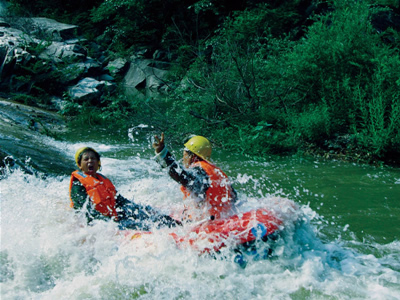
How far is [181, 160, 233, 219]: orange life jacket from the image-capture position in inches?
162

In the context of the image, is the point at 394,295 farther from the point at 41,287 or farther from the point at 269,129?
the point at 269,129

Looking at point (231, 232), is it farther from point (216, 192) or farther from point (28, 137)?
point (28, 137)

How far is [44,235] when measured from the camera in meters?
4.33

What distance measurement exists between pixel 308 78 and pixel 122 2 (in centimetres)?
1592

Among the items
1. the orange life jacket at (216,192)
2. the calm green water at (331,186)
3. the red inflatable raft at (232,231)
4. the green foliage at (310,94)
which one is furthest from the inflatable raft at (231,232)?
the green foliage at (310,94)

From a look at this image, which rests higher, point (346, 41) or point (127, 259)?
point (346, 41)

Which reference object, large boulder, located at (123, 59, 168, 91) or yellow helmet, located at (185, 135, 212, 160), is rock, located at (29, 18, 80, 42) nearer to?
large boulder, located at (123, 59, 168, 91)

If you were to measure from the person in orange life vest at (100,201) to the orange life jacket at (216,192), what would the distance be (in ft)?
1.91

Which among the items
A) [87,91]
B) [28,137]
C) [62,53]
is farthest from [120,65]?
[28,137]

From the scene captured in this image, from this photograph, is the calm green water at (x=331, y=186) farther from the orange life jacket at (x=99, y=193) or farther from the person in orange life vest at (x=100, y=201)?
the orange life jacket at (x=99, y=193)

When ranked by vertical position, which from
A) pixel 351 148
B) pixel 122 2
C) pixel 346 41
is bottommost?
pixel 351 148

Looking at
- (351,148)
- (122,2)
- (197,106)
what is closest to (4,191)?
(197,106)

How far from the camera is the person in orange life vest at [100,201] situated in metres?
4.18

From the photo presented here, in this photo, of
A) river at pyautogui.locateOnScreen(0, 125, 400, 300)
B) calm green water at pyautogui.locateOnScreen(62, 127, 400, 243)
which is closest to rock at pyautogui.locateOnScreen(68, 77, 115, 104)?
calm green water at pyautogui.locateOnScreen(62, 127, 400, 243)
